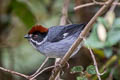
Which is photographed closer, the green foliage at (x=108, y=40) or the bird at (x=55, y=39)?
the bird at (x=55, y=39)

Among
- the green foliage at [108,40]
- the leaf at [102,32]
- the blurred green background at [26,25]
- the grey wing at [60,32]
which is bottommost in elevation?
the blurred green background at [26,25]

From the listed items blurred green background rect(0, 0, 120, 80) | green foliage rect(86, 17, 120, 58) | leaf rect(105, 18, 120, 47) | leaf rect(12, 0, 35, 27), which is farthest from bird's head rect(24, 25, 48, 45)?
leaf rect(12, 0, 35, 27)

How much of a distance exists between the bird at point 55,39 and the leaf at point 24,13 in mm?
1095

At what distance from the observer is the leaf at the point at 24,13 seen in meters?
4.71

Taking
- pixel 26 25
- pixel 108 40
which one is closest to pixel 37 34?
pixel 108 40

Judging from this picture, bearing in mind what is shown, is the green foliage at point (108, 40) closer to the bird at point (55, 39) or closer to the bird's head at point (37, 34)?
the bird at point (55, 39)

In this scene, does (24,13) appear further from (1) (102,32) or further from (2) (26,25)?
(1) (102,32)

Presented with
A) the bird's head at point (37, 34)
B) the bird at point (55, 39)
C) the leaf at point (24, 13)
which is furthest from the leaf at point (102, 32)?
the leaf at point (24, 13)

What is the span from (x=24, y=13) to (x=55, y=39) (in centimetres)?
132

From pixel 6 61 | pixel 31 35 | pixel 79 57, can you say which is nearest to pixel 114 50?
pixel 79 57

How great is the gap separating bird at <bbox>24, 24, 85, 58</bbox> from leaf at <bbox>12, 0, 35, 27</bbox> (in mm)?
1095

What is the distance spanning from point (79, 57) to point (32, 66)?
31.1 inches

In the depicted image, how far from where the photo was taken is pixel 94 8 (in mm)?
4984

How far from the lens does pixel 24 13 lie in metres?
4.75
